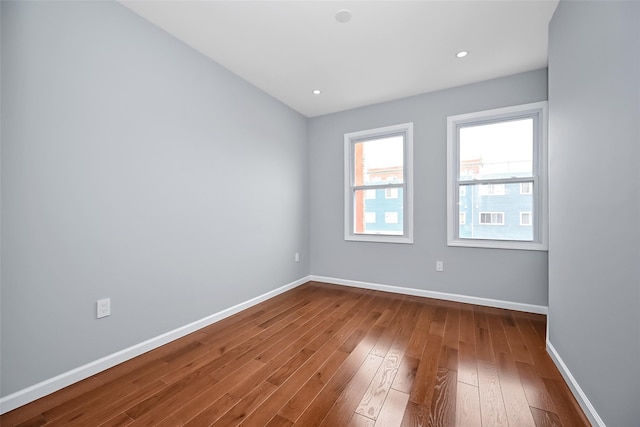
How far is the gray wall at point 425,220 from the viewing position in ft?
9.21

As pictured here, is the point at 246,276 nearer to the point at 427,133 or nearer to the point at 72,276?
the point at 72,276

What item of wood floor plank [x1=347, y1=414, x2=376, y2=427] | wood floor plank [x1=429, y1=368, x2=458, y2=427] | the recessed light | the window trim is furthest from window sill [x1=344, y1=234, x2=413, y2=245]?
the recessed light

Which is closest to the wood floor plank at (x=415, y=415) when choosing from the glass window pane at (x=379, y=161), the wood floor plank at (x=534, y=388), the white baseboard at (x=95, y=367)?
the wood floor plank at (x=534, y=388)

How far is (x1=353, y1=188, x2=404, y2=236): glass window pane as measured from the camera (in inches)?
139

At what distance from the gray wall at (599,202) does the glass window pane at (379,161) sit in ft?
5.93

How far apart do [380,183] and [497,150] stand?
1.44m

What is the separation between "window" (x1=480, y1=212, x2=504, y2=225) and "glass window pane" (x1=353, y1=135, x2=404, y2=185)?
109 centimetres

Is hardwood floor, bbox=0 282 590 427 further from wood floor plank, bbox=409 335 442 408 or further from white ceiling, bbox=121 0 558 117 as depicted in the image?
white ceiling, bbox=121 0 558 117

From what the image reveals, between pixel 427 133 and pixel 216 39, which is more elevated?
pixel 216 39

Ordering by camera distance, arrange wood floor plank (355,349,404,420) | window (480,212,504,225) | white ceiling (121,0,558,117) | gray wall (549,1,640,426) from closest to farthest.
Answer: gray wall (549,1,640,426) → wood floor plank (355,349,404,420) → white ceiling (121,0,558,117) → window (480,212,504,225)

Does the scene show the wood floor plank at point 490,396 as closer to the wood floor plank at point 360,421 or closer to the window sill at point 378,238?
the wood floor plank at point 360,421

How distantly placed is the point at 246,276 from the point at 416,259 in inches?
85.8

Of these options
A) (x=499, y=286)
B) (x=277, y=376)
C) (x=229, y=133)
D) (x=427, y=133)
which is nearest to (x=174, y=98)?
(x=229, y=133)

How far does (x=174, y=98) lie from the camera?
221cm
